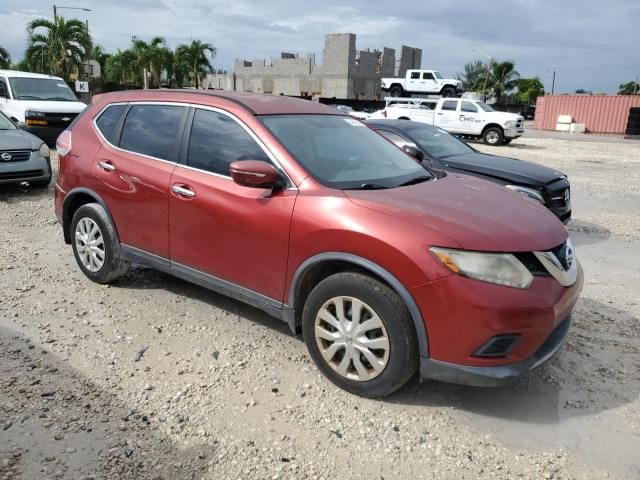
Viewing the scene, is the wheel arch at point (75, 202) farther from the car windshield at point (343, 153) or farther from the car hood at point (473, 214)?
the car hood at point (473, 214)

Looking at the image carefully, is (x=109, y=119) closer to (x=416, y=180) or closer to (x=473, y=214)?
(x=416, y=180)

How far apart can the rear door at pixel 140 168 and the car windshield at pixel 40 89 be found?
11.0 m

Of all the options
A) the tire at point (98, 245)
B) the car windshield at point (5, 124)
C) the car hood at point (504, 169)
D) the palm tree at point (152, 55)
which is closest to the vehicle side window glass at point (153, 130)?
the tire at point (98, 245)

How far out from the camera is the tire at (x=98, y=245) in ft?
14.8

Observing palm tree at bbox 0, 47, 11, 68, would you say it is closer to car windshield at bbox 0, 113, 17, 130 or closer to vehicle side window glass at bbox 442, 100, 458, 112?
vehicle side window glass at bbox 442, 100, 458, 112

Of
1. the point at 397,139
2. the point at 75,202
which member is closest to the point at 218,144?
the point at 75,202

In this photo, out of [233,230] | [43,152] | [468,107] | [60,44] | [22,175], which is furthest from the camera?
[60,44]

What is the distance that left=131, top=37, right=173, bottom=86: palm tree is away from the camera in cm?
4559

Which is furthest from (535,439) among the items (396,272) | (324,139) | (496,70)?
(496,70)

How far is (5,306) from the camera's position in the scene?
14.2 ft

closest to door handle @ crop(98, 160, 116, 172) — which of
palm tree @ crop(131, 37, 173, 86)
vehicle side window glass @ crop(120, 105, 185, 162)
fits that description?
vehicle side window glass @ crop(120, 105, 185, 162)

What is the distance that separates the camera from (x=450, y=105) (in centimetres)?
2277

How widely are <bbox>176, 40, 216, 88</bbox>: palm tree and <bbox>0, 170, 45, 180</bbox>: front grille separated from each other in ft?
138

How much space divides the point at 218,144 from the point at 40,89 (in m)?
12.8
